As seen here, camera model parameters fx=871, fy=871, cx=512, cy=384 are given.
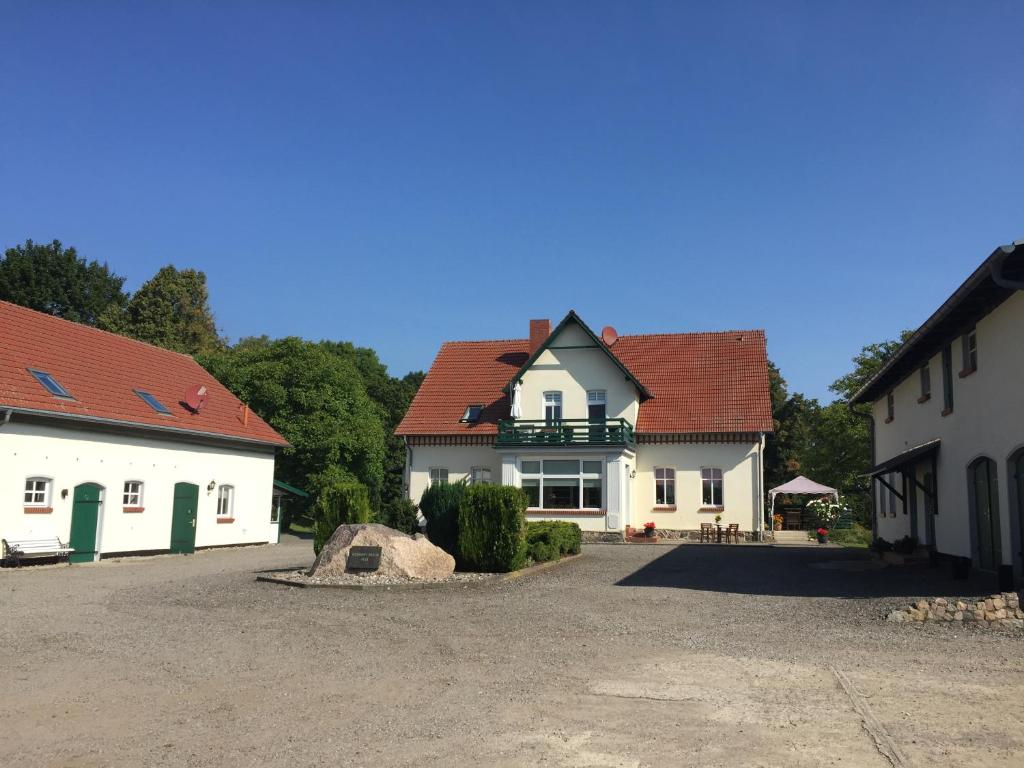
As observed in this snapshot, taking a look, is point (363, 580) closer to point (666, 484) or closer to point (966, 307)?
point (966, 307)

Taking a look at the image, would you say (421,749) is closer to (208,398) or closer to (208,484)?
(208,484)

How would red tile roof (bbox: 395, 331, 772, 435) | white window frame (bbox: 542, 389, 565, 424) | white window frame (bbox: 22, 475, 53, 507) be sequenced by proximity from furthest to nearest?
white window frame (bbox: 542, 389, 565, 424)
red tile roof (bbox: 395, 331, 772, 435)
white window frame (bbox: 22, 475, 53, 507)

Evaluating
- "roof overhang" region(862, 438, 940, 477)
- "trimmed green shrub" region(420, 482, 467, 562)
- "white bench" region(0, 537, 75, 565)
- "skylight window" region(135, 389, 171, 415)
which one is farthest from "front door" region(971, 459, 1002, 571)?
"skylight window" region(135, 389, 171, 415)

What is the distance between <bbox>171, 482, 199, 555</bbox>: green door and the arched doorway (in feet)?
69.2

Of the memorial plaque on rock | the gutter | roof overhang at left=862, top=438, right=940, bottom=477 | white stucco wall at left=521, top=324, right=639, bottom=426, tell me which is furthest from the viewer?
white stucco wall at left=521, top=324, right=639, bottom=426

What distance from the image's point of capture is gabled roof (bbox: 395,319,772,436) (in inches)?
1339

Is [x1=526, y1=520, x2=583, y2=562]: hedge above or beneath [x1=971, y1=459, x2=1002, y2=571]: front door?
beneath

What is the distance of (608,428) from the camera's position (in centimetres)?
3244

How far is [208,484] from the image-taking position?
27641mm

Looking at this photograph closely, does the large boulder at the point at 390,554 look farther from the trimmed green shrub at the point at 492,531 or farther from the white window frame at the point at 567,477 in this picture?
the white window frame at the point at 567,477

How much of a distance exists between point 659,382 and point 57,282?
32151mm

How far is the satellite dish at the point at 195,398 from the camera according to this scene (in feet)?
91.4

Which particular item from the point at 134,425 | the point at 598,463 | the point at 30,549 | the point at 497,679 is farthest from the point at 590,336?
the point at 497,679

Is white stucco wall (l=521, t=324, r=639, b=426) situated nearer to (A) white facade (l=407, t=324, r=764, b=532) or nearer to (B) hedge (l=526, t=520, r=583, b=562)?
(A) white facade (l=407, t=324, r=764, b=532)
